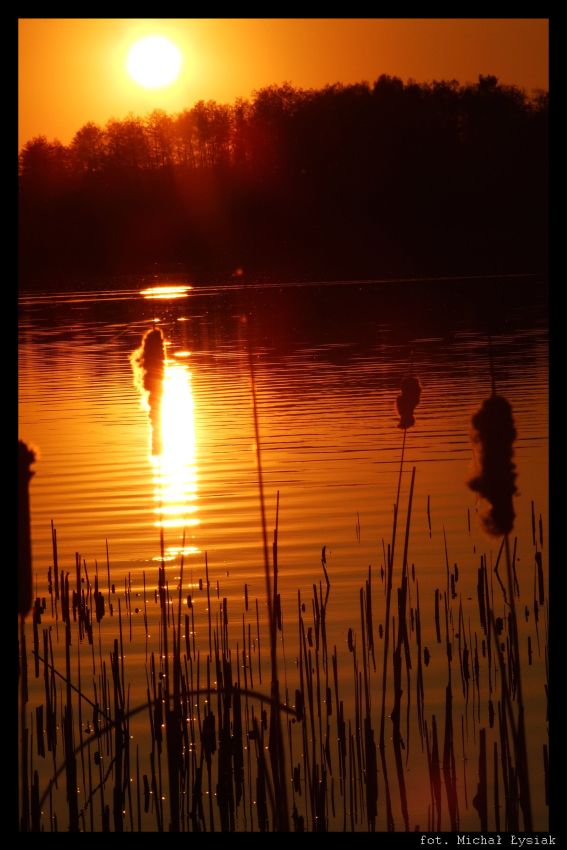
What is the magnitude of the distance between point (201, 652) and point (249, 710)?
0.97 meters

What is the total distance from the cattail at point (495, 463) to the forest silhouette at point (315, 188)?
48.5m

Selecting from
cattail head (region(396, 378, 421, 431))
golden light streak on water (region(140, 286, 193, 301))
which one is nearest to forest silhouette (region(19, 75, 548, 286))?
golden light streak on water (region(140, 286, 193, 301))

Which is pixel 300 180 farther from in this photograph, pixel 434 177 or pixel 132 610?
pixel 132 610

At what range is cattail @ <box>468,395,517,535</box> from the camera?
3.89 metres

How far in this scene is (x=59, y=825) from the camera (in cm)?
545

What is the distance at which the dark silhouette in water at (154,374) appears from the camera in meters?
4.86

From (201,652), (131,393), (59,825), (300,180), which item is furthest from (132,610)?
(300,180)

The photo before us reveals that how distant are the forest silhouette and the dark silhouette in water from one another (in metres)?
47.5

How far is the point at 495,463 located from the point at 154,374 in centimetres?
144

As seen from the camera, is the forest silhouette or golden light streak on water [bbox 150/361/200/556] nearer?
golden light streak on water [bbox 150/361/200/556]

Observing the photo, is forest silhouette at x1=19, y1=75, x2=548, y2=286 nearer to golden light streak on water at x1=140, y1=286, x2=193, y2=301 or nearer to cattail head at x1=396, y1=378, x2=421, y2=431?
golden light streak on water at x1=140, y1=286, x2=193, y2=301

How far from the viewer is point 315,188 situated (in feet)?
187

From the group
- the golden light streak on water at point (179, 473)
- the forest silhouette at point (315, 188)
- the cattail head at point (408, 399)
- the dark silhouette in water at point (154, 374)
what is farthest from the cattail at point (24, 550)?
the forest silhouette at point (315, 188)

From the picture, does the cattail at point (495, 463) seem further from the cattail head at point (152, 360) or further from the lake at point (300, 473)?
the cattail head at point (152, 360)
